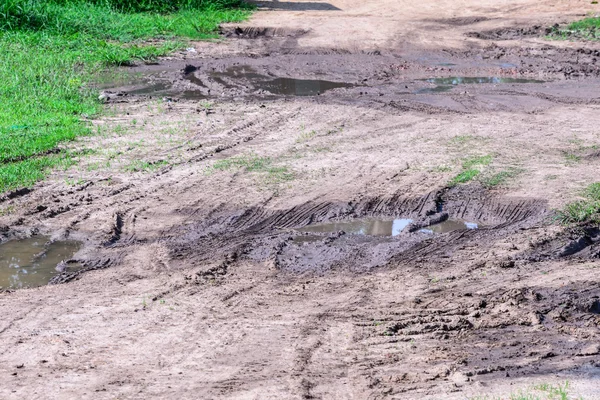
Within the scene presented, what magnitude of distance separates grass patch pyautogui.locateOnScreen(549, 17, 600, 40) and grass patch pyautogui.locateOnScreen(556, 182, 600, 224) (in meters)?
10.2

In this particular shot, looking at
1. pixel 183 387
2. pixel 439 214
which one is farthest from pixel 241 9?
pixel 183 387

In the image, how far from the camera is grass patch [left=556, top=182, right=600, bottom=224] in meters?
7.29

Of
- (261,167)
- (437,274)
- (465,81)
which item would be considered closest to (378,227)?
(437,274)

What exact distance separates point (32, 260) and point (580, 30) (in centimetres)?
1407

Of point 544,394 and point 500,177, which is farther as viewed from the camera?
point 500,177

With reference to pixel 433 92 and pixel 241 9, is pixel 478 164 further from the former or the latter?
pixel 241 9

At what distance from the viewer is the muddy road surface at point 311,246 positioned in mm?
4906

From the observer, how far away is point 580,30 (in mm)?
17516

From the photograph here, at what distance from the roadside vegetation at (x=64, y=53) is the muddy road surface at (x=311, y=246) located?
497 millimetres

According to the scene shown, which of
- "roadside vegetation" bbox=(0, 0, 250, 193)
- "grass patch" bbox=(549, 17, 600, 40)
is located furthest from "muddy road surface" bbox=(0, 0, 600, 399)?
"grass patch" bbox=(549, 17, 600, 40)

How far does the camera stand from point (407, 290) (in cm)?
613

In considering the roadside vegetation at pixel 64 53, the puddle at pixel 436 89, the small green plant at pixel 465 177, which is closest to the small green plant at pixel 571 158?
the small green plant at pixel 465 177

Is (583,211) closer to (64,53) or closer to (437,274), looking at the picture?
(437,274)

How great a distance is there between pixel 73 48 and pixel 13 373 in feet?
38.1
